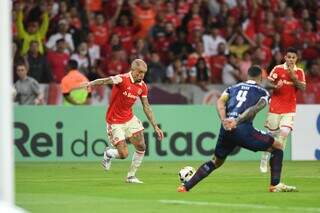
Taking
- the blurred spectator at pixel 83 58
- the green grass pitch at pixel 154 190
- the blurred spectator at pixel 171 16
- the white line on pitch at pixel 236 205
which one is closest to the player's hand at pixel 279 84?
the green grass pitch at pixel 154 190

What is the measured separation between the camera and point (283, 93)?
21.1 metres

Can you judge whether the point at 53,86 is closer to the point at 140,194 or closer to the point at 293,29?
the point at 293,29

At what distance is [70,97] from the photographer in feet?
84.1

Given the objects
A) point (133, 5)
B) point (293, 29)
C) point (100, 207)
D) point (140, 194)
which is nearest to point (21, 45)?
point (133, 5)

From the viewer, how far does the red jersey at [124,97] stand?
60.2 feet

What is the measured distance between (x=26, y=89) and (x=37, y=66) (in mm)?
1080

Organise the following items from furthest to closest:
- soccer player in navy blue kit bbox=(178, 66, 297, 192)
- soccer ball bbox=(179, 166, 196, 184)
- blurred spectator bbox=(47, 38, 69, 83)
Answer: blurred spectator bbox=(47, 38, 69, 83)
soccer ball bbox=(179, 166, 196, 184)
soccer player in navy blue kit bbox=(178, 66, 297, 192)

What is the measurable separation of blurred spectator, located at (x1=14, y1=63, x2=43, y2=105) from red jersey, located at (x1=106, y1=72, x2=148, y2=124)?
6713mm

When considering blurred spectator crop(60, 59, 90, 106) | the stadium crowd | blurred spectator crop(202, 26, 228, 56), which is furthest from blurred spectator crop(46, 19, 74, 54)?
blurred spectator crop(202, 26, 228, 56)

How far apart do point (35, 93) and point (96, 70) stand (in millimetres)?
2365

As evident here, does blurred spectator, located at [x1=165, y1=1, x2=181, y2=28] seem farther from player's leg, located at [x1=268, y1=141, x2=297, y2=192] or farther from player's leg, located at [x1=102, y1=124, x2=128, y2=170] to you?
player's leg, located at [x1=268, y1=141, x2=297, y2=192]

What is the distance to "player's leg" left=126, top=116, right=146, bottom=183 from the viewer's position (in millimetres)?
18266

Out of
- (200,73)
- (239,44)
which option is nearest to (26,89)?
(200,73)

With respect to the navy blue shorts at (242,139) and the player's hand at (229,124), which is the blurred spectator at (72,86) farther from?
the player's hand at (229,124)
